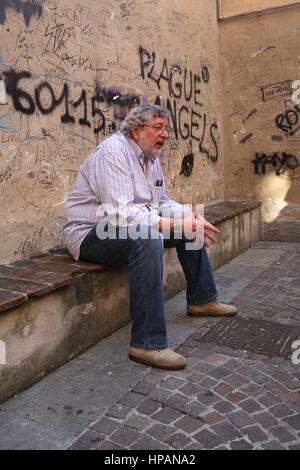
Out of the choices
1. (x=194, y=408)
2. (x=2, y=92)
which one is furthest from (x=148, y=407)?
(x=2, y=92)

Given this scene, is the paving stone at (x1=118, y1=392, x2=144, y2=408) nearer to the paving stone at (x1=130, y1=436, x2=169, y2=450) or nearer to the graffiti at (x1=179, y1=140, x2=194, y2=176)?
the paving stone at (x1=130, y1=436, x2=169, y2=450)

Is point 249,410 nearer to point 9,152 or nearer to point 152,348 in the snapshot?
point 152,348

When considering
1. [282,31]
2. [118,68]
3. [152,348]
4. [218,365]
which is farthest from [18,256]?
[282,31]

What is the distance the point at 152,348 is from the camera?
8.52ft

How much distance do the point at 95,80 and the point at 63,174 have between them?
980mm

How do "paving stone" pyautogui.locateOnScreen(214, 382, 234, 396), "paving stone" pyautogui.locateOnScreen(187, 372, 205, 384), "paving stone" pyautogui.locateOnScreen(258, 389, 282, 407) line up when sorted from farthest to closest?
1. "paving stone" pyautogui.locateOnScreen(187, 372, 205, 384)
2. "paving stone" pyautogui.locateOnScreen(214, 382, 234, 396)
3. "paving stone" pyautogui.locateOnScreen(258, 389, 282, 407)

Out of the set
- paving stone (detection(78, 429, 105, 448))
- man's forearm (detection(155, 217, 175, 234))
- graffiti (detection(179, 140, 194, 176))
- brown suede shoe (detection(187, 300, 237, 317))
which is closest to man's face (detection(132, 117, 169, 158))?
man's forearm (detection(155, 217, 175, 234))

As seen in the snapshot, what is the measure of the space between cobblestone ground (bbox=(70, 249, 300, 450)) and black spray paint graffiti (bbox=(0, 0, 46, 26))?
262 centimetres

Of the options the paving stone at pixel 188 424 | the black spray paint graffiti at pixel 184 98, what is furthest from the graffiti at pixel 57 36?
the paving stone at pixel 188 424

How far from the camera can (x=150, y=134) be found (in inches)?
116

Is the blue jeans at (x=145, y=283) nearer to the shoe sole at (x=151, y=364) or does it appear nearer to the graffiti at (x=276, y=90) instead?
the shoe sole at (x=151, y=364)

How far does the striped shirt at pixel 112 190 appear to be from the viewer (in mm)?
2697

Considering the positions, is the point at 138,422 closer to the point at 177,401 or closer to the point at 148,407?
the point at 148,407

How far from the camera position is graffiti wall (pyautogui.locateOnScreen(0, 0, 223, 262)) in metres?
3.05
